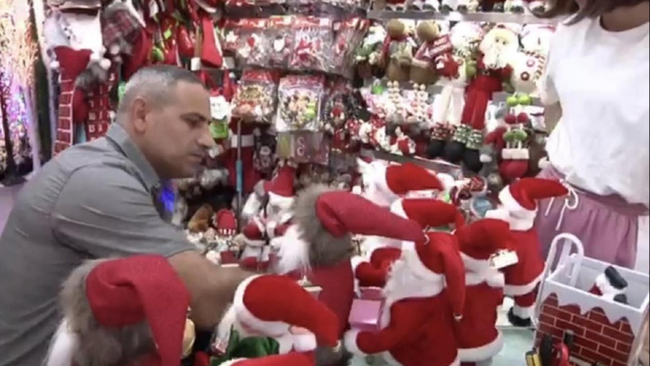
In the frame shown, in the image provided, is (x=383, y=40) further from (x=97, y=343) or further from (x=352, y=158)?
(x=97, y=343)

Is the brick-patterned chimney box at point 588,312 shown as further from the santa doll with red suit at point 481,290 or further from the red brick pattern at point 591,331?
the santa doll with red suit at point 481,290

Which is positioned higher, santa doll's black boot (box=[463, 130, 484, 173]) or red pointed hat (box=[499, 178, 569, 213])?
red pointed hat (box=[499, 178, 569, 213])

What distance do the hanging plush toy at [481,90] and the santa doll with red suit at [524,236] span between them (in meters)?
0.94

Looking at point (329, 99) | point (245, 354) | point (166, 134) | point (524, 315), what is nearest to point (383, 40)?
point (329, 99)

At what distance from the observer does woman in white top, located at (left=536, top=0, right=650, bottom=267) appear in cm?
62

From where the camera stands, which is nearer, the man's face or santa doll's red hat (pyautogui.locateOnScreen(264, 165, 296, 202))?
the man's face

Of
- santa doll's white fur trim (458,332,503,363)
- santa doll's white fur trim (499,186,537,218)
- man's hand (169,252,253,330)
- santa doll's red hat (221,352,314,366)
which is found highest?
santa doll's white fur trim (499,186,537,218)

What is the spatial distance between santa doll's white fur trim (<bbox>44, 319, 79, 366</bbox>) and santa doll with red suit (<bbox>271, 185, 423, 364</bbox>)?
0.38 meters

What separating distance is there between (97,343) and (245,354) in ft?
0.62

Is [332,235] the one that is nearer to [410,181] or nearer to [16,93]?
[410,181]

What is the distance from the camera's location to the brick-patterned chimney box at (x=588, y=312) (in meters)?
0.72

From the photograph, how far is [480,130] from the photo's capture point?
2.14 m

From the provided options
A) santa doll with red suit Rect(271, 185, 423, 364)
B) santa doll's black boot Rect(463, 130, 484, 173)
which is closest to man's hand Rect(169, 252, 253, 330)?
santa doll with red suit Rect(271, 185, 423, 364)

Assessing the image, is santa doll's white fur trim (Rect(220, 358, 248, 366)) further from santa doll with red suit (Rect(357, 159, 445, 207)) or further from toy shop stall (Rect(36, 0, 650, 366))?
santa doll with red suit (Rect(357, 159, 445, 207))
